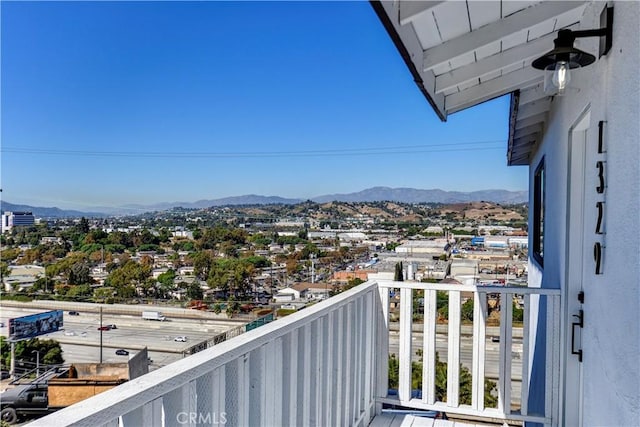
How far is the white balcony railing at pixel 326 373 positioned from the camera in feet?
3.22

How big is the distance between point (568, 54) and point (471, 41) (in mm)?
483

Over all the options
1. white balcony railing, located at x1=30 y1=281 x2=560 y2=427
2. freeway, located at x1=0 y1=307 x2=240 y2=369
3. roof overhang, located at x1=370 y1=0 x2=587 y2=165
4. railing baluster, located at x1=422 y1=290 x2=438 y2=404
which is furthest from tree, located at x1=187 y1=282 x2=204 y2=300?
roof overhang, located at x1=370 y1=0 x2=587 y2=165

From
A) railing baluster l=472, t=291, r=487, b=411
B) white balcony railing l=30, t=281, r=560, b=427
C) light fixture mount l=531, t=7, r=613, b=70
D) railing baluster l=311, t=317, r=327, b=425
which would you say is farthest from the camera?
railing baluster l=472, t=291, r=487, b=411

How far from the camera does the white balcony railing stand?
0.98 m

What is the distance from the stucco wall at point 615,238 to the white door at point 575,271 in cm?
14

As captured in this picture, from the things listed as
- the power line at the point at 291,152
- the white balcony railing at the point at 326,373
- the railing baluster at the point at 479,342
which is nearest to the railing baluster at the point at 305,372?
the white balcony railing at the point at 326,373

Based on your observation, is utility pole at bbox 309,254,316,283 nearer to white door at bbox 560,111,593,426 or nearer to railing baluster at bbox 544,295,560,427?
railing baluster at bbox 544,295,560,427

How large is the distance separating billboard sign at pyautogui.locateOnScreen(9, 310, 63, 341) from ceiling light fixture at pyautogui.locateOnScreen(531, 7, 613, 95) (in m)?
6.72

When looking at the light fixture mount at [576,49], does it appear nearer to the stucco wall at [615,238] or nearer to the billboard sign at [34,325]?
the stucco wall at [615,238]

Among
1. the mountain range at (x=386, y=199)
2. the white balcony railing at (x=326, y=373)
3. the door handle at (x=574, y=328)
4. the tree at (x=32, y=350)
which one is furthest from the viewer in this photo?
the mountain range at (x=386, y=199)

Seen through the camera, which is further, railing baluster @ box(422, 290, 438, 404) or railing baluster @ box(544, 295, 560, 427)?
railing baluster @ box(422, 290, 438, 404)

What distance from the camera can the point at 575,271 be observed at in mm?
2381

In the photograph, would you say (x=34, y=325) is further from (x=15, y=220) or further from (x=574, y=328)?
(x=574, y=328)

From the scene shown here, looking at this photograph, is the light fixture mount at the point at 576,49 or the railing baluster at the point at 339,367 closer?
the light fixture mount at the point at 576,49
